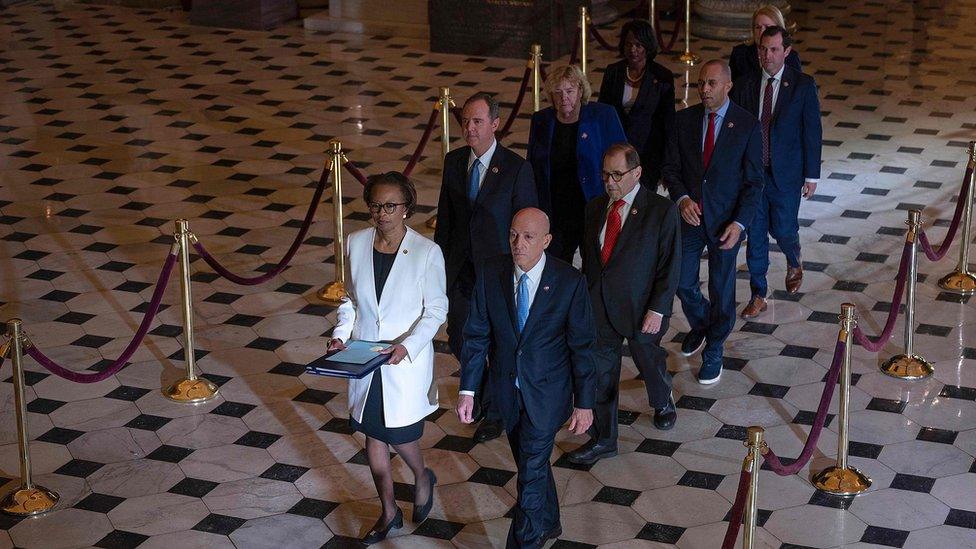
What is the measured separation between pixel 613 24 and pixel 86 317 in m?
10.3

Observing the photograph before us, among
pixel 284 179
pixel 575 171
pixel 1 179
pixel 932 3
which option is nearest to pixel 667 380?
pixel 575 171

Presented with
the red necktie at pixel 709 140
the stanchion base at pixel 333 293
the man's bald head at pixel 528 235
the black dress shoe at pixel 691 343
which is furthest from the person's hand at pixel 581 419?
the stanchion base at pixel 333 293

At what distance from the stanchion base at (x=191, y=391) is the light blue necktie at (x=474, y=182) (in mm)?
2099

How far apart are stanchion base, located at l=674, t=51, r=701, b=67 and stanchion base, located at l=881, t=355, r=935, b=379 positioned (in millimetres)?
7945

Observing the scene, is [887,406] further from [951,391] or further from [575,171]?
[575,171]

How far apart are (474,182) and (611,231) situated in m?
0.78

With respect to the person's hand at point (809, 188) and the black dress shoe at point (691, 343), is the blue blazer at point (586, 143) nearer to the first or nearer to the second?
the black dress shoe at point (691, 343)

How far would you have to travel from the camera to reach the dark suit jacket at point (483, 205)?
674 centimetres

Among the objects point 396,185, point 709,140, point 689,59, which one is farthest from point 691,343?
point 689,59

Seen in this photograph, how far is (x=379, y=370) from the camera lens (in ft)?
18.9

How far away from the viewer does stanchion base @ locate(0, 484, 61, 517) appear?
6.60 meters

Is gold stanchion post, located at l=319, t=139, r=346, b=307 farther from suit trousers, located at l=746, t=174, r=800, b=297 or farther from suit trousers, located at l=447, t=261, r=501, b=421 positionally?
suit trousers, located at l=746, t=174, r=800, b=297

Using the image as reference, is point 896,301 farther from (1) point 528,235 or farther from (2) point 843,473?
(1) point 528,235

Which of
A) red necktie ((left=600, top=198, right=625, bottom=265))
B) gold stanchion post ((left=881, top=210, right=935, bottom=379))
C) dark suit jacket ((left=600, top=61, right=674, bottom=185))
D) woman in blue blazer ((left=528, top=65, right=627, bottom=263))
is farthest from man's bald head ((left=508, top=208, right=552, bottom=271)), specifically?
gold stanchion post ((left=881, top=210, right=935, bottom=379))
